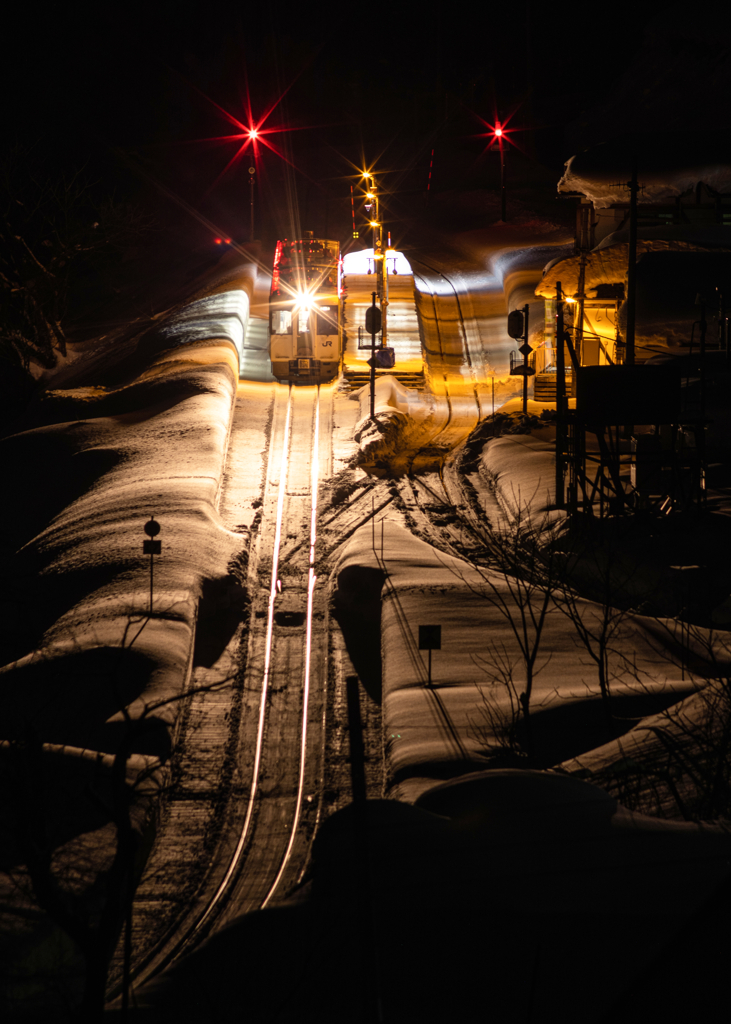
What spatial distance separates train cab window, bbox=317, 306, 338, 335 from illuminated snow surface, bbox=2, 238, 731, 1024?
111 inches

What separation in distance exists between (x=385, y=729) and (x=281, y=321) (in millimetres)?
20630

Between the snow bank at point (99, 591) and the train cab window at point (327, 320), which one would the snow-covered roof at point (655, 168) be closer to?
the train cab window at point (327, 320)

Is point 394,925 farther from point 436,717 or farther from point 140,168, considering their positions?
point 140,168

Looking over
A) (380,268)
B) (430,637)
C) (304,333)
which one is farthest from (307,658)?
(380,268)

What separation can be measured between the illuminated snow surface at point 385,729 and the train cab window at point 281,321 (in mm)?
2428

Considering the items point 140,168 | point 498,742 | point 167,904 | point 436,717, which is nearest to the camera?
point 167,904

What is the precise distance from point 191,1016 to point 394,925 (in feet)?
6.04

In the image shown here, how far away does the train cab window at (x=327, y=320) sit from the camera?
32.1 m

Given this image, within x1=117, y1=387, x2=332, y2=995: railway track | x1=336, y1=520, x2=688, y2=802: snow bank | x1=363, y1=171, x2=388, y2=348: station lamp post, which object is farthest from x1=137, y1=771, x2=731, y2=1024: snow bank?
x1=363, y1=171, x2=388, y2=348: station lamp post

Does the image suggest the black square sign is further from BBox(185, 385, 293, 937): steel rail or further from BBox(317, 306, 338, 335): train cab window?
BBox(317, 306, 338, 335): train cab window

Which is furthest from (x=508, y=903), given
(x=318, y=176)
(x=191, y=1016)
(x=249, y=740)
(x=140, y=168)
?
(x=318, y=176)

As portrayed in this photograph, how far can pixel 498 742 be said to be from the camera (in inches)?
518

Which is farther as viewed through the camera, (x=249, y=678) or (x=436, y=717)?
(x=249, y=678)

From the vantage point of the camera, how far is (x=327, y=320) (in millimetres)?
32125
